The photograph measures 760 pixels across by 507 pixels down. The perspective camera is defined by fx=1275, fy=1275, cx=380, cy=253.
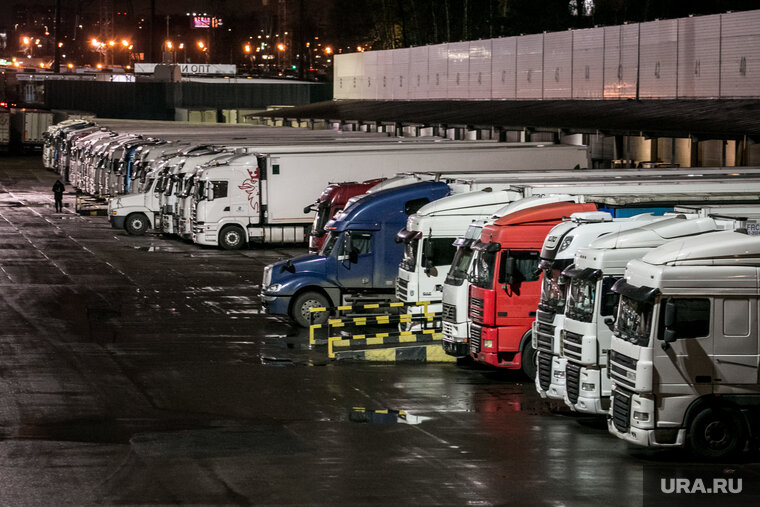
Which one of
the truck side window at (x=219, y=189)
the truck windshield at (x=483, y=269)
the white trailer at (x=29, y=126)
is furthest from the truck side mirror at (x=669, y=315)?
the white trailer at (x=29, y=126)

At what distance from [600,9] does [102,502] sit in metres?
78.8

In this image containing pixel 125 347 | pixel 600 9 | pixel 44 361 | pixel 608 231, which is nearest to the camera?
pixel 608 231

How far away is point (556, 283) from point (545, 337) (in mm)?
888

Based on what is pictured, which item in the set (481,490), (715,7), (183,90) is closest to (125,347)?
(481,490)

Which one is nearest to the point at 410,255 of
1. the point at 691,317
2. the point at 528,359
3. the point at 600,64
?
the point at 528,359

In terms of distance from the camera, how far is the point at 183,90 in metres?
118

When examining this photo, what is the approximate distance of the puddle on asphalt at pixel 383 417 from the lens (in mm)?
18986

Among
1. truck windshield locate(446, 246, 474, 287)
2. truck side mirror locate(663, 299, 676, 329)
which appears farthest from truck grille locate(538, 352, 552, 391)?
truck windshield locate(446, 246, 474, 287)

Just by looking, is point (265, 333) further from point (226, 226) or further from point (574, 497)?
point (226, 226)

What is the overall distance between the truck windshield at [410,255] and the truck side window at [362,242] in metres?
2.74

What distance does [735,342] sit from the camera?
16.8 m

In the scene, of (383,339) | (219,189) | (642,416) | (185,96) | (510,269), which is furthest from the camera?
(185,96)

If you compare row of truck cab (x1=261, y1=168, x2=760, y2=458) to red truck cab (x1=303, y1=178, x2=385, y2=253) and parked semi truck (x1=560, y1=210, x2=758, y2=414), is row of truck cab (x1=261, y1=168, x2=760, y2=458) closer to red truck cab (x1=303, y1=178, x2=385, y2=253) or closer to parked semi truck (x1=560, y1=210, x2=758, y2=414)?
parked semi truck (x1=560, y1=210, x2=758, y2=414)

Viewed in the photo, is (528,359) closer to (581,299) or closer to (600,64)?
(581,299)
